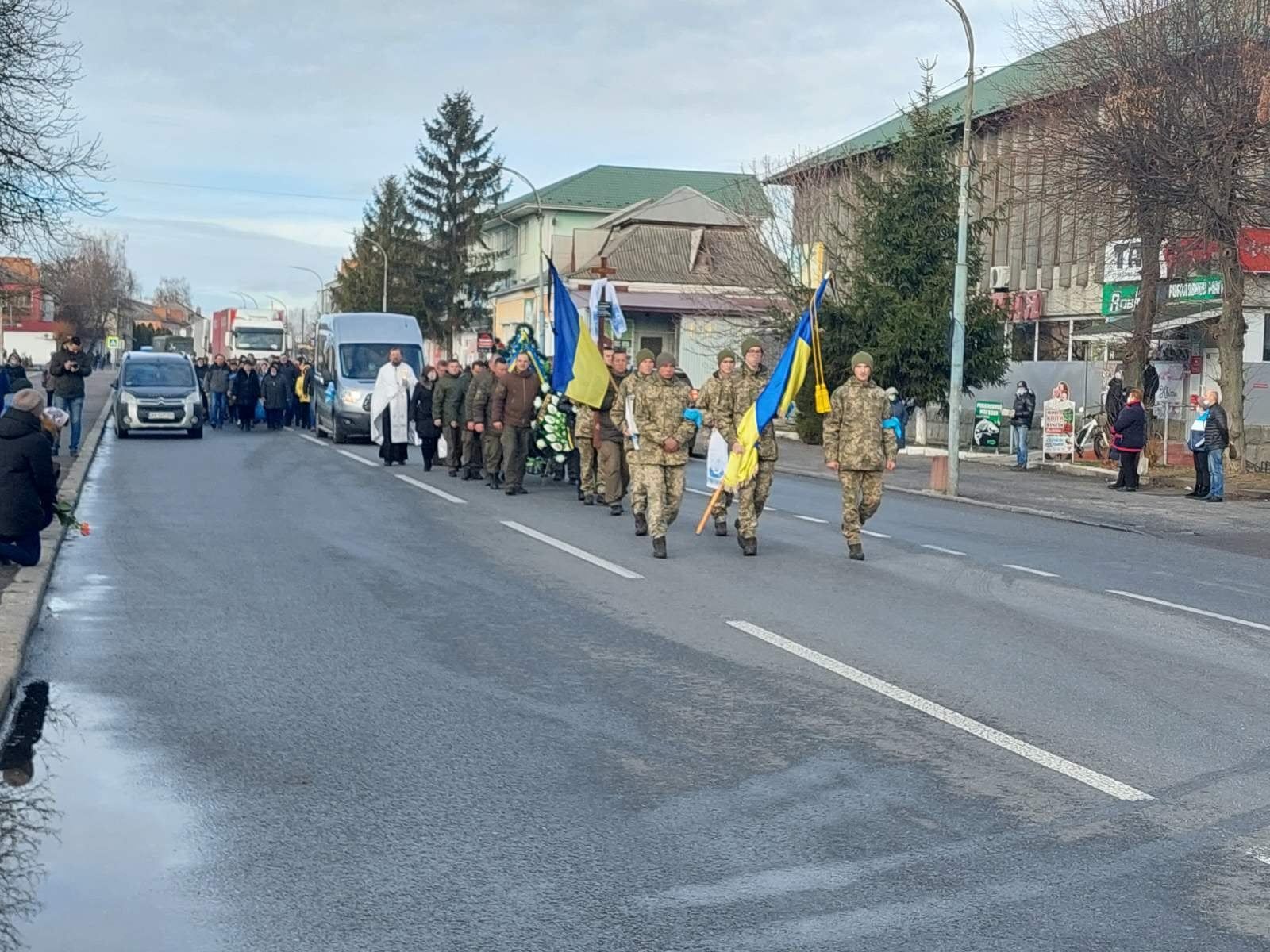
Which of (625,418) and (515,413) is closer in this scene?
(625,418)

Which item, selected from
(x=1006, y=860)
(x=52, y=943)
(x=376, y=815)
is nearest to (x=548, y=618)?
(x=376, y=815)

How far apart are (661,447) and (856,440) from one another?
5.75 feet

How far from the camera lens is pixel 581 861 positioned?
5.48 m

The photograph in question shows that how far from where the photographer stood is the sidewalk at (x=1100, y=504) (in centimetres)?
2025

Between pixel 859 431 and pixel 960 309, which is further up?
pixel 960 309

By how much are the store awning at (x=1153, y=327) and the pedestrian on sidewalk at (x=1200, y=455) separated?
634 centimetres

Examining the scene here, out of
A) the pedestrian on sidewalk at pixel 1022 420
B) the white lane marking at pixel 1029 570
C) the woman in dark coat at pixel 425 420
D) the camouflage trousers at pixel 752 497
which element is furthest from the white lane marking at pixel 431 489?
the pedestrian on sidewalk at pixel 1022 420

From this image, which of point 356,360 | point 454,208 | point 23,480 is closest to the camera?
point 23,480

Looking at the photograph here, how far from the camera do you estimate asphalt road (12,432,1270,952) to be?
499 centimetres

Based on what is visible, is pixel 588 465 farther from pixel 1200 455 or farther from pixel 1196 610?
pixel 1200 455

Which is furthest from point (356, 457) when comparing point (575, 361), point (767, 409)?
point (767, 409)

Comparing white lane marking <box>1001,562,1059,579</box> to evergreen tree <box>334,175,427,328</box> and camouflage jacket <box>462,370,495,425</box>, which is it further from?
evergreen tree <box>334,175,427,328</box>

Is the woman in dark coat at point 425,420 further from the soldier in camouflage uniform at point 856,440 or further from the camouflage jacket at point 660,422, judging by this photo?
the soldier in camouflage uniform at point 856,440

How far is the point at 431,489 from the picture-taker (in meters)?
21.1
